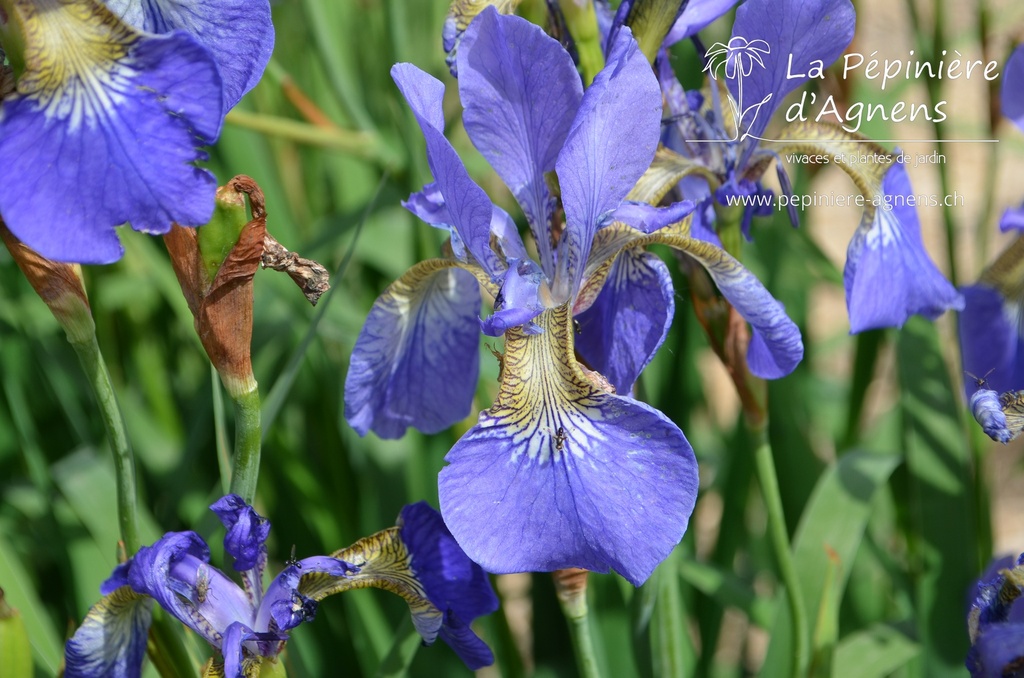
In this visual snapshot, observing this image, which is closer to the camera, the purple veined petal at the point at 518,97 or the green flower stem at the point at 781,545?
the purple veined petal at the point at 518,97

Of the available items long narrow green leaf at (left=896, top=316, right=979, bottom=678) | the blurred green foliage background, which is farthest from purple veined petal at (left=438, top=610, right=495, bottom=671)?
long narrow green leaf at (left=896, top=316, right=979, bottom=678)

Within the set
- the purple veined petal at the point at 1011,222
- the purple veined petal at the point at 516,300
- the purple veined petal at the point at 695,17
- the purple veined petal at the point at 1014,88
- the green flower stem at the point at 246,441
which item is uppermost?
the purple veined petal at the point at 695,17

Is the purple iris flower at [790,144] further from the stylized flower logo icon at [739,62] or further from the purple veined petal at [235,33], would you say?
the purple veined petal at [235,33]

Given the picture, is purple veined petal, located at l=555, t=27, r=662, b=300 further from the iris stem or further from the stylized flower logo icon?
the iris stem

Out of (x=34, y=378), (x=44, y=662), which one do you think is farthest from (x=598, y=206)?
(x=34, y=378)

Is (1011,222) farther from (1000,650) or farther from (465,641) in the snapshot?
(465,641)

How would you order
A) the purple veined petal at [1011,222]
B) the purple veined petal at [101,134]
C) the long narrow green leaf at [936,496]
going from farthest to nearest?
the long narrow green leaf at [936,496]
the purple veined petal at [1011,222]
the purple veined petal at [101,134]

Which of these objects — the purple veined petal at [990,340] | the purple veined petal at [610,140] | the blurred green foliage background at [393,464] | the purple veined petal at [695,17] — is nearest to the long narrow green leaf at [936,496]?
the blurred green foliage background at [393,464]

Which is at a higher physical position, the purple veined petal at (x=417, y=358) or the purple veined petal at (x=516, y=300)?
the purple veined petal at (x=516, y=300)
